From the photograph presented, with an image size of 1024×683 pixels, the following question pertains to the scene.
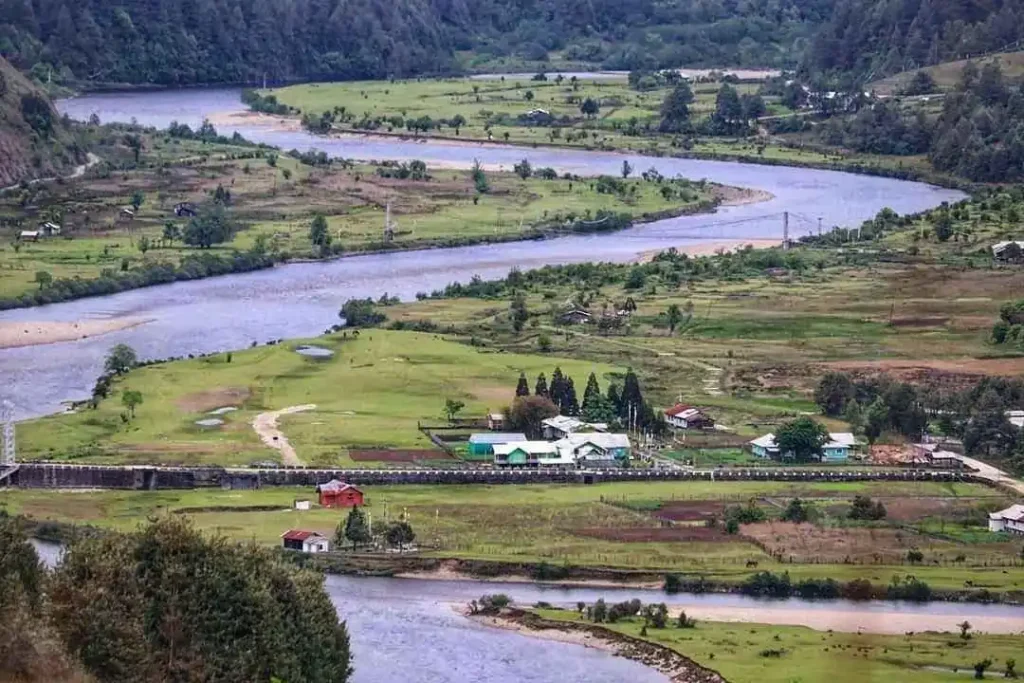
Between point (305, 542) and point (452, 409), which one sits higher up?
point (452, 409)

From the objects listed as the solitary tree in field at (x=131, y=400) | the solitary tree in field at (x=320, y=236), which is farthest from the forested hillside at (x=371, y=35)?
the solitary tree in field at (x=131, y=400)

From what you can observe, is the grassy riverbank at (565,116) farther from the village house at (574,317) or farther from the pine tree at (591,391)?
the pine tree at (591,391)

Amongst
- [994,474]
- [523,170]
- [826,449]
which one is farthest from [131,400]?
[523,170]

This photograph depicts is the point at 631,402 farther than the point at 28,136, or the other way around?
the point at 28,136

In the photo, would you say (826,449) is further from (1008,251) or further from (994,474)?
(1008,251)

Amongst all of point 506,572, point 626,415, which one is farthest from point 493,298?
point 506,572

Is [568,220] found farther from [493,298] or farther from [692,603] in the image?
[692,603]

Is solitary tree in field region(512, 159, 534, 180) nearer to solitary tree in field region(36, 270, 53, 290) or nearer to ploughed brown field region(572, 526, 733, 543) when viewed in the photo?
solitary tree in field region(36, 270, 53, 290)
